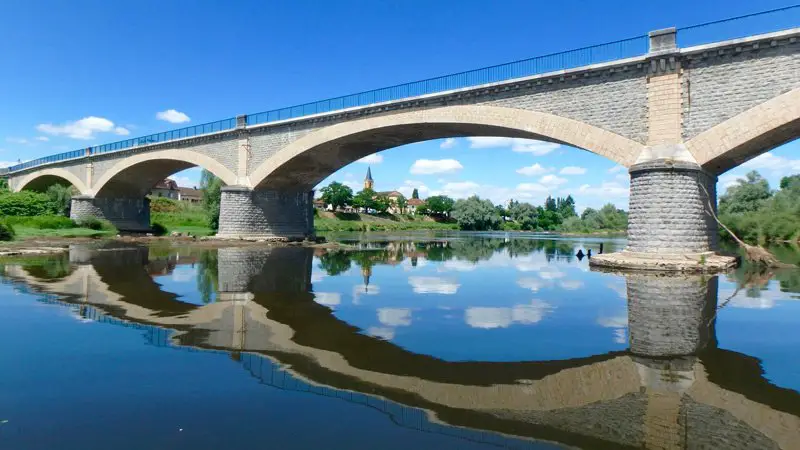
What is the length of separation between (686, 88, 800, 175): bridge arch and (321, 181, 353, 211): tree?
241 feet

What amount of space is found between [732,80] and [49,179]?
62017mm

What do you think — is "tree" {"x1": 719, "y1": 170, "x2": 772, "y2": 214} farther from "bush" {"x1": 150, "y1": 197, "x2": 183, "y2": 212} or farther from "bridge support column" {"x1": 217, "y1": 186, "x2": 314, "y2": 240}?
"bush" {"x1": 150, "y1": 197, "x2": 183, "y2": 212}

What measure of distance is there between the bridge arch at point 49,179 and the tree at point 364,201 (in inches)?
1866

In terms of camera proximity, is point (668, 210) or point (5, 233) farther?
point (5, 233)

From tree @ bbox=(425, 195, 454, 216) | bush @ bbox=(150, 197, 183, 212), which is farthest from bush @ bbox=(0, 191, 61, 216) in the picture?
tree @ bbox=(425, 195, 454, 216)

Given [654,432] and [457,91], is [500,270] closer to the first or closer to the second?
[457,91]

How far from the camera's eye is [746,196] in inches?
1700

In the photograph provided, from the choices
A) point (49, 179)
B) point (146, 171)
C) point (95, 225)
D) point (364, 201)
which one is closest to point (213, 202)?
point (146, 171)

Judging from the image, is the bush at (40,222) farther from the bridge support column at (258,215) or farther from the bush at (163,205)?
the bush at (163,205)

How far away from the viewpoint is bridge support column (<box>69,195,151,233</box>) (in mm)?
41812

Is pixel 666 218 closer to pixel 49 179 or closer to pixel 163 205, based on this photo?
pixel 49 179

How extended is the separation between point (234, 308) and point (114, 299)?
110 inches

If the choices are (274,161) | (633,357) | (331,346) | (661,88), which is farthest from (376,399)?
(274,161)

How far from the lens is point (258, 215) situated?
99.4ft
